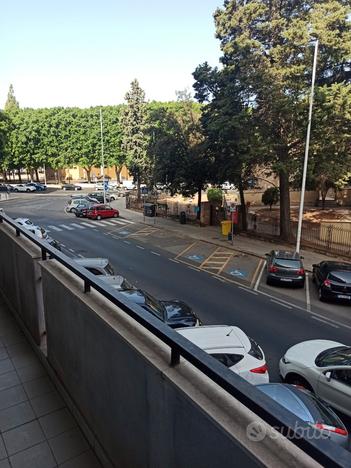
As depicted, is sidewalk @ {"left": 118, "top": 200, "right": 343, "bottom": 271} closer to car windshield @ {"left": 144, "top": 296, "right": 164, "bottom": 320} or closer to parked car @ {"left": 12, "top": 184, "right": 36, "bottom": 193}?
car windshield @ {"left": 144, "top": 296, "right": 164, "bottom": 320}

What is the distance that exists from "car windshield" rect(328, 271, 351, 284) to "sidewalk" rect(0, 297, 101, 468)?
40.8 feet

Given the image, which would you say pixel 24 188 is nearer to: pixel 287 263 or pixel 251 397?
pixel 287 263

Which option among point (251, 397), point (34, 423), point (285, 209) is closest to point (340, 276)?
point (285, 209)

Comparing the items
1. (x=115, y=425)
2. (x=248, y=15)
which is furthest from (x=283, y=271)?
(x=248, y=15)

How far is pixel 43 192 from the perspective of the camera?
66000mm

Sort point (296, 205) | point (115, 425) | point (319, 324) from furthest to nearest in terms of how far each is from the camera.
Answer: point (296, 205) → point (319, 324) → point (115, 425)

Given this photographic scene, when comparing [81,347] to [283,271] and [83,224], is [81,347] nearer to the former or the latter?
[283,271]

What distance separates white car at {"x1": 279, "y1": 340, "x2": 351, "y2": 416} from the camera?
700 centimetres

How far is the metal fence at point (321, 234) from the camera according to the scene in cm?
2144

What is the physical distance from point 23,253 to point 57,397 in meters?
1.89

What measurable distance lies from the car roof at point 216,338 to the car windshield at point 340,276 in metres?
7.72

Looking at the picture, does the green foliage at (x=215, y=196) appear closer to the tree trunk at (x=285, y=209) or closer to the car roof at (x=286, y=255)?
the tree trunk at (x=285, y=209)

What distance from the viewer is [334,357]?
25.0ft

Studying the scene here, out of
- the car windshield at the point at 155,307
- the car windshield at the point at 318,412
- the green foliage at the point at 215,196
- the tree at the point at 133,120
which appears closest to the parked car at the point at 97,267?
the car windshield at the point at 155,307
